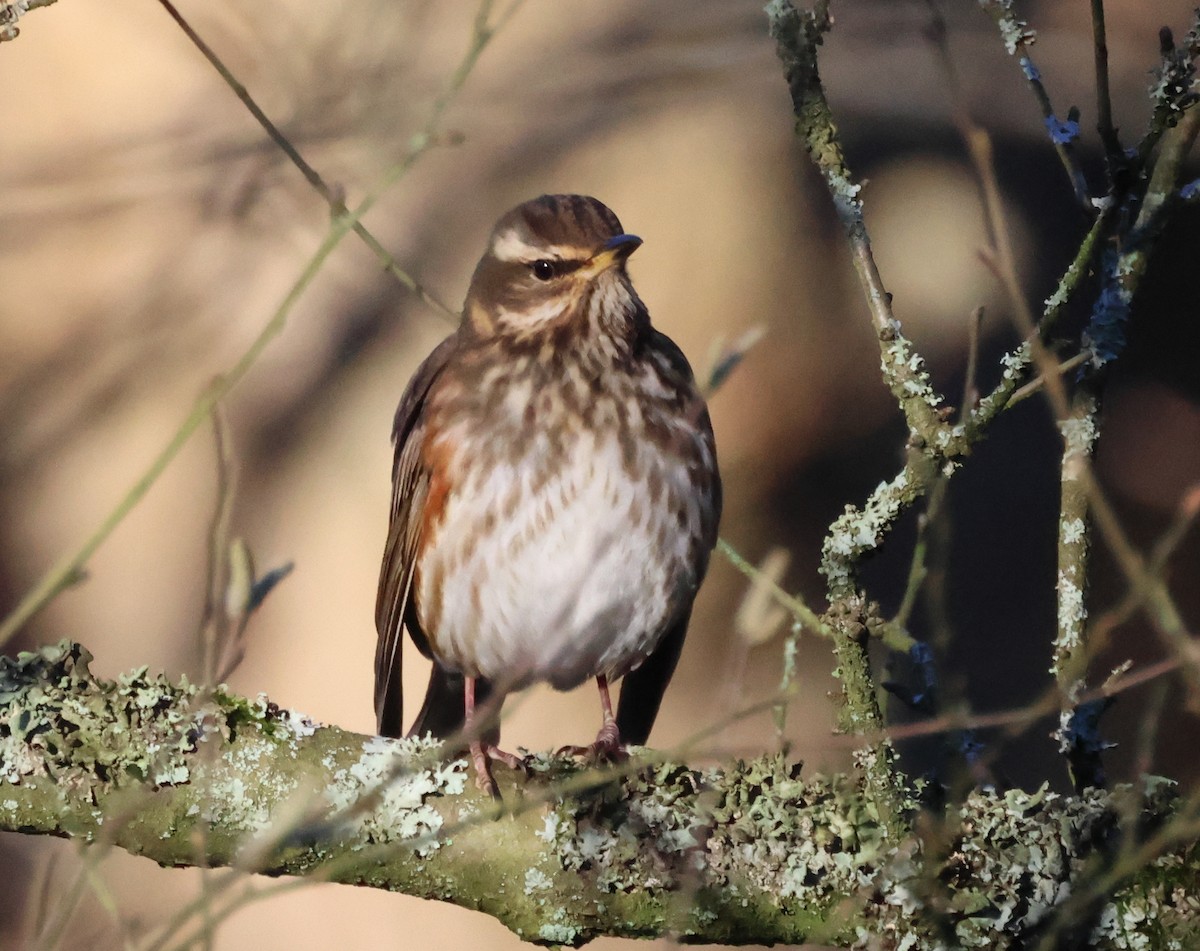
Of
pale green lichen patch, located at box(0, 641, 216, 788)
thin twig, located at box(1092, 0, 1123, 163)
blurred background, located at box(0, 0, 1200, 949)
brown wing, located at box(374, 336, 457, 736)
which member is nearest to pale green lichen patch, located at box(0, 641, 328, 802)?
pale green lichen patch, located at box(0, 641, 216, 788)

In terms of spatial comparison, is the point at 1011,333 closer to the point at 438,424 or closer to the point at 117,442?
the point at 438,424

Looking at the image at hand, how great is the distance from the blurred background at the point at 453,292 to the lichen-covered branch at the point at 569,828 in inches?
82.4

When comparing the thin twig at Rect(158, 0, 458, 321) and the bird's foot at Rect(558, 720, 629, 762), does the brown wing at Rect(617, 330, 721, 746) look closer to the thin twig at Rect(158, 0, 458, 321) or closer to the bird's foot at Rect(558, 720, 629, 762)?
the bird's foot at Rect(558, 720, 629, 762)

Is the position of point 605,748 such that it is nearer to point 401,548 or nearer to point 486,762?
point 486,762

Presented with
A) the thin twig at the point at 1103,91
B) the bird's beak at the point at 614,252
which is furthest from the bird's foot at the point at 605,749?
the thin twig at the point at 1103,91

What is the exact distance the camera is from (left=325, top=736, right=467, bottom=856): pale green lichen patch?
9.13ft

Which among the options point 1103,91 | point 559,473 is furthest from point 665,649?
point 1103,91

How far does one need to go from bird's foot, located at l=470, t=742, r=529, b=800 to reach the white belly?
498 mm

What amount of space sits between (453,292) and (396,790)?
252 cm

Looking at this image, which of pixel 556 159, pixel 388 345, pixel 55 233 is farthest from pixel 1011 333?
pixel 55 233

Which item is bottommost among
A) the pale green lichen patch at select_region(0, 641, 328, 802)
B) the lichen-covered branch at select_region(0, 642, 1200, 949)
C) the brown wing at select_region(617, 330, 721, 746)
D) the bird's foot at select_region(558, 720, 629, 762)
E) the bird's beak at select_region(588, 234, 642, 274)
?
the lichen-covered branch at select_region(0, 642, 1200, 949)

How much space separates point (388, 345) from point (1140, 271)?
2.93 metres

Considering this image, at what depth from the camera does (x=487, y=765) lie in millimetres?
2955

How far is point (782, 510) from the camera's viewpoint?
5074mm
